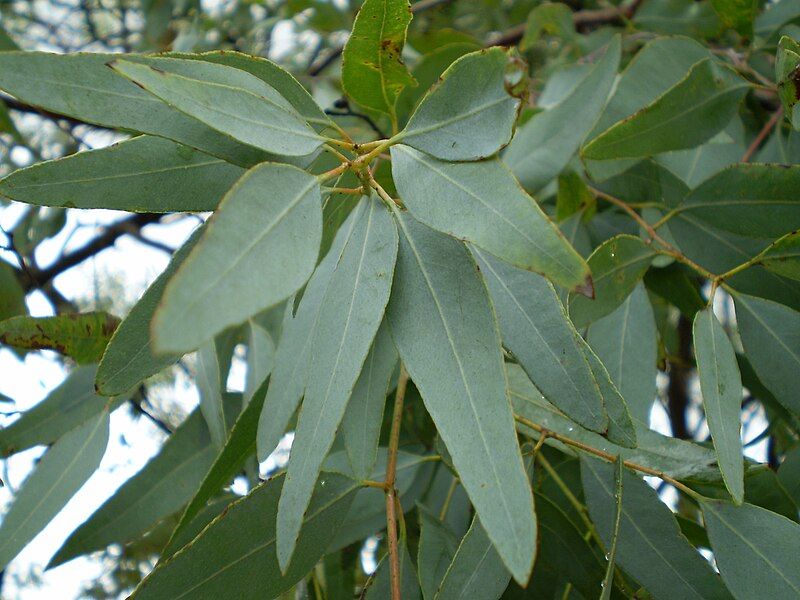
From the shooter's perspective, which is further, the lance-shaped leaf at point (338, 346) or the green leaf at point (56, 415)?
the green leaf at point (56, 415)

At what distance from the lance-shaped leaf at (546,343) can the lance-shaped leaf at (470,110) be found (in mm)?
126

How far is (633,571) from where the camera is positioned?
2.45ft

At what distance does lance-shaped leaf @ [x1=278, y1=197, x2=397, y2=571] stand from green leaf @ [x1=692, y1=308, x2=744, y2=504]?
0.29 metres

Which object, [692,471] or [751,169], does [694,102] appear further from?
[692,471]

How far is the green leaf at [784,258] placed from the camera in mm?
754

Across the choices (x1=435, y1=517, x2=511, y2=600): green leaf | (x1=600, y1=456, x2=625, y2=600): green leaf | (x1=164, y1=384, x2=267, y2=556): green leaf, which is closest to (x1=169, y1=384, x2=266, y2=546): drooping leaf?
(x1=164, y1=384, x2=267, y2=556): green leaf

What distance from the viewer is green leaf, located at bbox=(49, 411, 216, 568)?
0.91 m

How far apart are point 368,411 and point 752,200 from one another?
47 cm

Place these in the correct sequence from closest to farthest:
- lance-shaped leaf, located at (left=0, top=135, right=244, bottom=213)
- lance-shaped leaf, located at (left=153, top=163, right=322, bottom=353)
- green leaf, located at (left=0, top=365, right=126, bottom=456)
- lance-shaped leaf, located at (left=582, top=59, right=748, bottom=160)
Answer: lance-shaped leaf, located at (left=153, top=163, right=322, bottom=353), lance-shaped leaf, located at (left=0, top=135, right=244, bottom=213), lance-shaped leaf, located at (left=582, top=59, right=748, bottom=160), green leaf, located at (left=0, top=365, right=126, bottom=456)

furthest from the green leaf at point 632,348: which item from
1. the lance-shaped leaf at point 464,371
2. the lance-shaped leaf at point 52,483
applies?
the lance-shaped leaf at point 52,483

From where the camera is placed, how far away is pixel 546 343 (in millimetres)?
623

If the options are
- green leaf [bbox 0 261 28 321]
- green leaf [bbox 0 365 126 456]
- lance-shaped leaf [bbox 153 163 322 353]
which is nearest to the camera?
lance-shaped leaf [bbox 153 163 322 353]

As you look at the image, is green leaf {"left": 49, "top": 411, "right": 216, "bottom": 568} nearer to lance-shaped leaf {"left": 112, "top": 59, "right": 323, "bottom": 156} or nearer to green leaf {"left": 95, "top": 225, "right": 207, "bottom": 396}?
green leaf {"left": 95, "top": 225, "right": 207, "bottom": 396}

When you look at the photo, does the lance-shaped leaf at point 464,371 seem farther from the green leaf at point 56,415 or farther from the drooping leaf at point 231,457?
the green leaf at point 56,415
